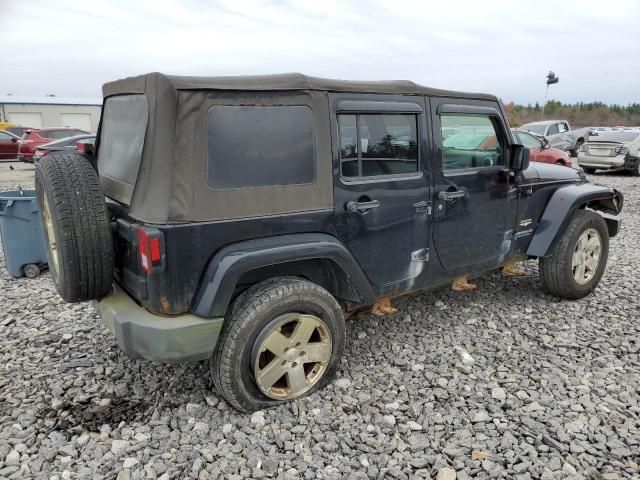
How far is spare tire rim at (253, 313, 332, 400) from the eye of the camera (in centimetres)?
292

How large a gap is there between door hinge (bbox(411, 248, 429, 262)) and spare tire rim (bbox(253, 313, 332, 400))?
0.86 m

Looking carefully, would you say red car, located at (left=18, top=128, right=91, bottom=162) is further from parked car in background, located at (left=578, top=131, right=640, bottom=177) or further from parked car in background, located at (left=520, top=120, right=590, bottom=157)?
parked car in background, located at (left=578, top=131, right=640, bottom=177)

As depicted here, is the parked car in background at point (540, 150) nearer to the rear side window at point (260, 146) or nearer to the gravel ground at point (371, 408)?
the gravel ground at point (371, 408)

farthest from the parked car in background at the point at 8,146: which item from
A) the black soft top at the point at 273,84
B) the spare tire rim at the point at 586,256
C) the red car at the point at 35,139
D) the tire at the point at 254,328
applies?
the spare tire rim at the point at 586,256

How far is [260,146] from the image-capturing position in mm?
2791

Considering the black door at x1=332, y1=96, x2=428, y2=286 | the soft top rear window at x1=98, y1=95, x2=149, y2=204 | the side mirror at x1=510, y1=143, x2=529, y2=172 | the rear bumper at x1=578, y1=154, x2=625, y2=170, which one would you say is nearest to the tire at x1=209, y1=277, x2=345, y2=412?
the black door at x1=332, y1=96, x2=428, y2=286

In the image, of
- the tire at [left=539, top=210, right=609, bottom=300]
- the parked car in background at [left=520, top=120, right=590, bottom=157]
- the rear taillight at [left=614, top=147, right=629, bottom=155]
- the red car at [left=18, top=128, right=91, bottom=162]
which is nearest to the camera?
the tire at [left=539, top=210, right=609, bottom=300]

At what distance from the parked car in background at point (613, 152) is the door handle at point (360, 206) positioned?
14088 mm

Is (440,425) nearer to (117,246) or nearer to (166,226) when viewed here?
(166,226)

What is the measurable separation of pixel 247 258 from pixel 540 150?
11370 millimetres

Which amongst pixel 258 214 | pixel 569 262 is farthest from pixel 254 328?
pixel 569 262

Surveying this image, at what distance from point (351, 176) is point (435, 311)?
194 centimetres

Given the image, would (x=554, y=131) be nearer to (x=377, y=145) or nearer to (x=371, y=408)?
(x=377, y=145)

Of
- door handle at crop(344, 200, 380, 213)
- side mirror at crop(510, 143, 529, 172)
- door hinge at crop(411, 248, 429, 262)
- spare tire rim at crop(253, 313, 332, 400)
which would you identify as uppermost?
side mirror at crop(510, 143, 529, 172)
